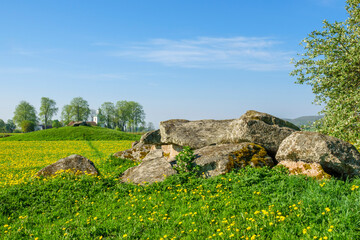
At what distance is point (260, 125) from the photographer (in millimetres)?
13336

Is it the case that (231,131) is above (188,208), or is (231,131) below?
above

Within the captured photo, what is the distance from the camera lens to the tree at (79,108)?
131875 millimetres

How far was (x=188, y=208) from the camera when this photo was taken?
8266 mm

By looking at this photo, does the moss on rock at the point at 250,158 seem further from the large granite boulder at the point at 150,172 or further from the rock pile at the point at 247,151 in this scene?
the large granite boulder at the point at 150,172

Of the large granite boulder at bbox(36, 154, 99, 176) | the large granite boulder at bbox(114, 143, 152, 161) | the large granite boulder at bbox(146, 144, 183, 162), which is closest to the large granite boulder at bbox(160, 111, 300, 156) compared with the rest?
the large granite boulder at bbox(146, 144, 183, 162)

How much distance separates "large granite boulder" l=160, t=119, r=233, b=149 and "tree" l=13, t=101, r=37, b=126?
5225 inches

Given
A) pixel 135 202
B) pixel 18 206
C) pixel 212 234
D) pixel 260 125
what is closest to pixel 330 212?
pixel 212 234

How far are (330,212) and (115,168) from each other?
49.0 feet

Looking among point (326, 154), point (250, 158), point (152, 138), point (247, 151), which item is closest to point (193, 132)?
point (152, 138)

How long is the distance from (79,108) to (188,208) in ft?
441

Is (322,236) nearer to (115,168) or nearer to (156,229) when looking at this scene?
(156,229)

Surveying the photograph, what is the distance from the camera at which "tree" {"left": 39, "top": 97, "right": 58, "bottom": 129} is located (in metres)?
128

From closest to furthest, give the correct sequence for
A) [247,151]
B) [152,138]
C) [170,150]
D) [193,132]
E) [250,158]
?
[250,158] → [247,151] → [193,132] → [170,150] → [152,138]

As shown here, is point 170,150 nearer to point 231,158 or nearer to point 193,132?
point 193,132
